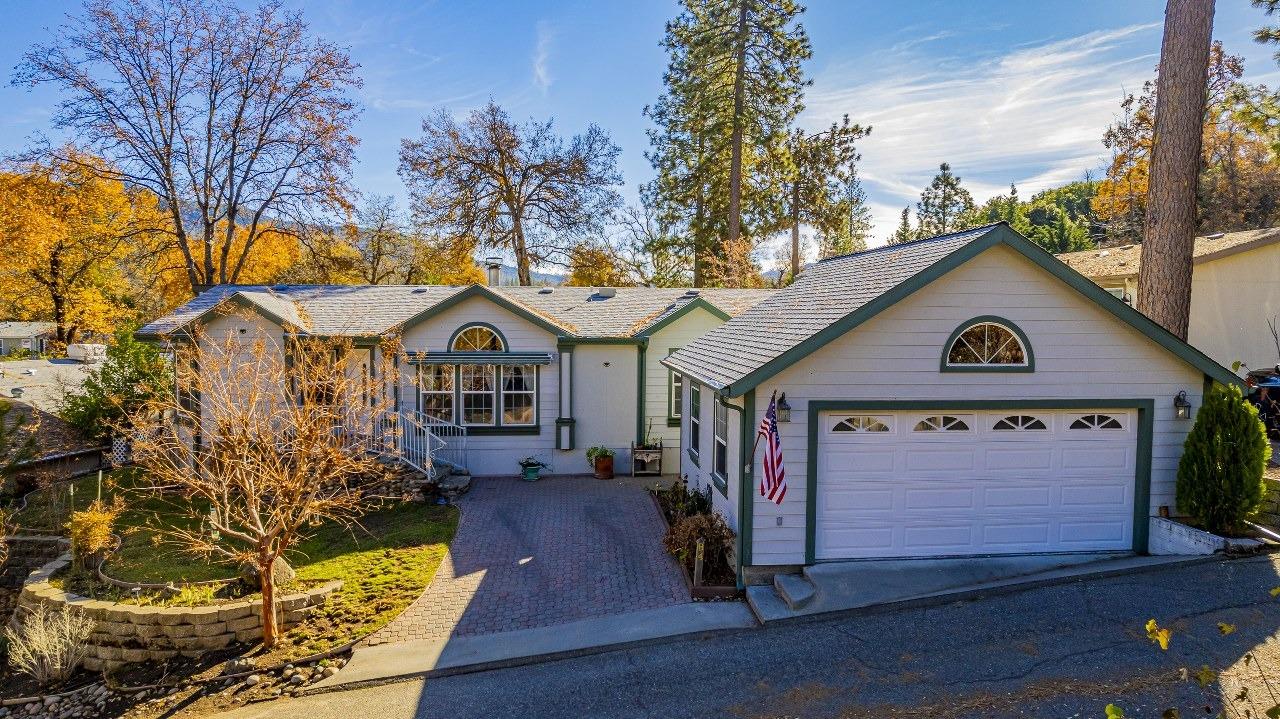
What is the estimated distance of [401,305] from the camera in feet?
58.7

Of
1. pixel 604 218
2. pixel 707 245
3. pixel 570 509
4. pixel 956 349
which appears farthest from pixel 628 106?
pixel 956 349

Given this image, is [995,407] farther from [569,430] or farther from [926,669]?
[569,430]

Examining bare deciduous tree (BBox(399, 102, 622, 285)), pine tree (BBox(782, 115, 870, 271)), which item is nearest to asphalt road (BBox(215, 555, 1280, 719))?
bare deciduous tree (BBox(399, 102, 622, 285))

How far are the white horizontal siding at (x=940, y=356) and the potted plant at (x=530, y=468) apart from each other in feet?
26.7

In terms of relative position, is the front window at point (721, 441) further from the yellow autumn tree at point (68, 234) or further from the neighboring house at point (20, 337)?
the neighboring house at point (20, 337)

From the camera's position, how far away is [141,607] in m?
8.73

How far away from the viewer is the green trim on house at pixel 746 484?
9086mm

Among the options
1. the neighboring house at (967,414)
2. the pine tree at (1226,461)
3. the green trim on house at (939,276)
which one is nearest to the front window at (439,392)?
the neighboring house at (967,414)

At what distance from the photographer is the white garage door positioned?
9344 mm

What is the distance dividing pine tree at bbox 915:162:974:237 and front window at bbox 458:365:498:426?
43.7m

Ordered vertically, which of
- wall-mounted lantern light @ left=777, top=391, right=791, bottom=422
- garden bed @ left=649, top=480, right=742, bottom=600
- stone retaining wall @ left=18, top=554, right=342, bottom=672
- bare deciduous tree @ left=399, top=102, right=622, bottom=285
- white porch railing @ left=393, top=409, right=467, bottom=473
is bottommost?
stone retaining wall @ left=18, top=554, right=342, bottom=672

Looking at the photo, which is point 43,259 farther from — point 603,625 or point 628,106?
point 603,625

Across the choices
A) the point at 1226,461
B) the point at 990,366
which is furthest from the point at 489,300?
the point at 1226,461

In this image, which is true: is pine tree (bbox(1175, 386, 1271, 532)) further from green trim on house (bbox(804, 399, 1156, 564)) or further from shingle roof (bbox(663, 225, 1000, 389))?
shingle roof (bbox(663, 225, 1000, 389))
